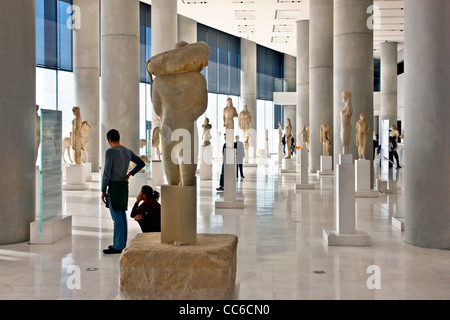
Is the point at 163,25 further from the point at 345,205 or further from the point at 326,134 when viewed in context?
the point at 345,205

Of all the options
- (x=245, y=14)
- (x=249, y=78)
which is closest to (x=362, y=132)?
(x=245, y=14)

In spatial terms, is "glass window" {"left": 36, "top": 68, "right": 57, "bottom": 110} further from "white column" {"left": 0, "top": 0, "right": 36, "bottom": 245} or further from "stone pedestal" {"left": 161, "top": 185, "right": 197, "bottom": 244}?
"stone pedestal" {"left": 161, "top": 185, "right": 197, "bottom": 244}

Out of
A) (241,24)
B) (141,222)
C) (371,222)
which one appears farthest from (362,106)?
(241,24)

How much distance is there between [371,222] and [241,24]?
28688 mm

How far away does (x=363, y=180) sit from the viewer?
15.0 m

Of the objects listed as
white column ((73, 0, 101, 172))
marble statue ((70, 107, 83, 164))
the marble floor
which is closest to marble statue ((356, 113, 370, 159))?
the marble floor

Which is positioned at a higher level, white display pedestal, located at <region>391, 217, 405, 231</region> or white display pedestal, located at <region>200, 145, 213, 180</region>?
white display pedestal, located at <region>200, 145, 213, 180</region>

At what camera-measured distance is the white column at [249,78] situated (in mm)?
42844

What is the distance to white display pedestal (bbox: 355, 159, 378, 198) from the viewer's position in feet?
48.1

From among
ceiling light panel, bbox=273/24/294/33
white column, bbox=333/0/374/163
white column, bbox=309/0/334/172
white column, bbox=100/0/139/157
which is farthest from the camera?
ceiling light panel, bbox=273/24/294/33

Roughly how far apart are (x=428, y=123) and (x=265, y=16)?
88.9 feet

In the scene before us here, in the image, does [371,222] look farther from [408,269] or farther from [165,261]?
[165,261]

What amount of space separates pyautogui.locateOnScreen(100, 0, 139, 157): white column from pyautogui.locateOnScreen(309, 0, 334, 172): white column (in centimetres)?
1177
